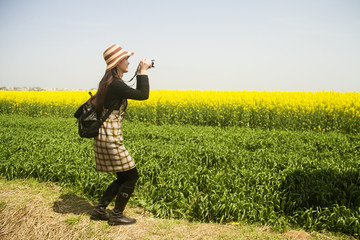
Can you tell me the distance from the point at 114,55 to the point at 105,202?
184 cm

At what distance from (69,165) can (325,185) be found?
4.31 meters

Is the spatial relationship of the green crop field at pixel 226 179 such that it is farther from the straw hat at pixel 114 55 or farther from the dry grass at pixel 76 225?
the straw hat at pixel 114 55

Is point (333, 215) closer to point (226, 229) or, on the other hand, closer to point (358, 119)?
point (226, 229)

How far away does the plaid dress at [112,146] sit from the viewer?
329cm

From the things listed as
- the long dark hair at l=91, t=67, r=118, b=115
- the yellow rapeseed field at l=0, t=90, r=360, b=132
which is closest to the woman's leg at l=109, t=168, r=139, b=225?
the long dark hair at l=91, t=67, r=118, b=115

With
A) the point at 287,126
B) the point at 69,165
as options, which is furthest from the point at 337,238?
the point at 287,126

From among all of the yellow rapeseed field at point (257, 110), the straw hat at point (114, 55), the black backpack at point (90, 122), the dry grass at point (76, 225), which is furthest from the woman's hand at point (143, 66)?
the yellow rapeseed field at point (257, 110)

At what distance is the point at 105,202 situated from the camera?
369 cm

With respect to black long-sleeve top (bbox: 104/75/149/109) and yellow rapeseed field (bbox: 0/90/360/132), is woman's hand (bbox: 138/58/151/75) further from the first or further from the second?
yellow rapeseed field (bbox: 0/90/360/132)

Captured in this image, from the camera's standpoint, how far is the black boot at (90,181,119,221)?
3.66 meters

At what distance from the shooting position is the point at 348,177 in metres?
4.84

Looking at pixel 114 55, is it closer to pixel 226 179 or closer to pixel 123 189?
pixel 123 189

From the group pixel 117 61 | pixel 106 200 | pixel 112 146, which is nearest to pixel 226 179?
pixel 106 200

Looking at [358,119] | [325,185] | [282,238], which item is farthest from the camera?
[358,119]
